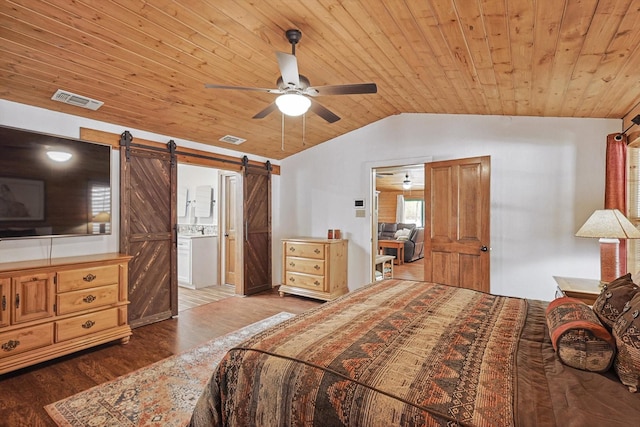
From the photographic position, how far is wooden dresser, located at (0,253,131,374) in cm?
261

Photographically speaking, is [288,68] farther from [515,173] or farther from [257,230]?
[257,230]

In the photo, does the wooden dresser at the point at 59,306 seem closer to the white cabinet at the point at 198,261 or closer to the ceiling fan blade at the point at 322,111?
the white cabinet at the point at 198,261

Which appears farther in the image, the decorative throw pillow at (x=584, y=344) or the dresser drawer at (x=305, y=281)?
the dresser drawer at (x=305, y=281)

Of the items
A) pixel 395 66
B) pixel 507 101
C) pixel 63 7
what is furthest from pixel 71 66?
pixel 507 101

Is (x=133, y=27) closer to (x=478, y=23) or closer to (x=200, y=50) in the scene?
(x=200, y=50)

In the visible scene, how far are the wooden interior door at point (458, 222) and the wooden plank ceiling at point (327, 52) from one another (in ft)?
2.62

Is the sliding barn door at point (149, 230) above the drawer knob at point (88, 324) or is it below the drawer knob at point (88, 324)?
above

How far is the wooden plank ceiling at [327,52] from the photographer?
1.90m

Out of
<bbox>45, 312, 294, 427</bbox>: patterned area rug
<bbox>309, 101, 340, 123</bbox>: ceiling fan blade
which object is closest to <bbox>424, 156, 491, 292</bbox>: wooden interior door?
<bbox>309, 101, 340, 123</bbox>: ceiling fan blade

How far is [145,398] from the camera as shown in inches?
91.7

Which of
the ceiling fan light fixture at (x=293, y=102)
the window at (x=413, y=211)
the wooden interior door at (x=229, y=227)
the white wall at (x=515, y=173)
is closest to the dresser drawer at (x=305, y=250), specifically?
the white wall at (x=515, y=173)

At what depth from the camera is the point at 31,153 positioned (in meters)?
2.88

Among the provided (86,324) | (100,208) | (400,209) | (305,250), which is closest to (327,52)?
(100,208)

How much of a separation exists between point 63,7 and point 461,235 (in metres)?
4.15
